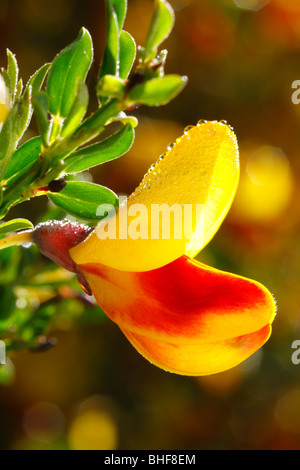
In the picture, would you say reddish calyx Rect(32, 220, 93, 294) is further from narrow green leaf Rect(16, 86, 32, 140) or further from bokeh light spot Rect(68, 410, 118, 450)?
bokeh light spot Rect(68, 410, 118, 450)

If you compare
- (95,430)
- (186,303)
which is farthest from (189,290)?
(95,430)

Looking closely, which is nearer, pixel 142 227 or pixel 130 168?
pixel 142 227

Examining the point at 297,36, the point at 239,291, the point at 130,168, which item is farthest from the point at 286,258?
the point at 239,291

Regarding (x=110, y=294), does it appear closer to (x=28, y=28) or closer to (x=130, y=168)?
(x=130, y=168)

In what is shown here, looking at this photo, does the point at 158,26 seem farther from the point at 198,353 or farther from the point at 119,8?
the point at 198,353
